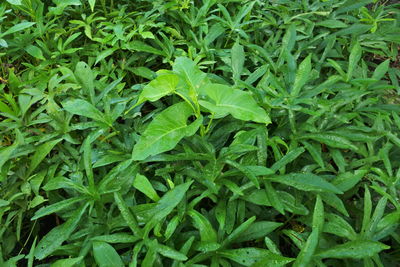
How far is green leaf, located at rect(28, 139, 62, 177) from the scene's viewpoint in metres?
1.35

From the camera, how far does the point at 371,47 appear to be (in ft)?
6.76

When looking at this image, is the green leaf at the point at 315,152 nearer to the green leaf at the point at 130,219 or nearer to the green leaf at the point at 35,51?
the green leaf at the point at 130,219

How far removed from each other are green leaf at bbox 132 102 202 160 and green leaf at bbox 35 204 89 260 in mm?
303

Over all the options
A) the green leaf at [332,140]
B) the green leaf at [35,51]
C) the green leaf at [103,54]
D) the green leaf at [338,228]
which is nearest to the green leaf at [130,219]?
the green leaf at [338,228]

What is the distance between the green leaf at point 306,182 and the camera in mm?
1174

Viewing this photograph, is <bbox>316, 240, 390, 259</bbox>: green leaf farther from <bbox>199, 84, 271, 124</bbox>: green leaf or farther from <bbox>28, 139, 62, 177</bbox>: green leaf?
<bbox>28, 139, 62, 177</bbox>: green leaf

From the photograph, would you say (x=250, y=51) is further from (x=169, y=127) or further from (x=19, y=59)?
(x=19, y=59)

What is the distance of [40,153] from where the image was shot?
1357 mm

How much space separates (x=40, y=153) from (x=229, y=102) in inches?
31.3

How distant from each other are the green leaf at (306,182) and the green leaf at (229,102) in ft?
0.89

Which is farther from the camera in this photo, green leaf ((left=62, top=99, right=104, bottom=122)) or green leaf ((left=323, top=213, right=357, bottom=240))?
green leaf ((left=62, top=99, right=104, bottom=122))

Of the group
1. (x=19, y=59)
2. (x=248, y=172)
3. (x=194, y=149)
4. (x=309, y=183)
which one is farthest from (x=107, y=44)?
(x=309, y=183)

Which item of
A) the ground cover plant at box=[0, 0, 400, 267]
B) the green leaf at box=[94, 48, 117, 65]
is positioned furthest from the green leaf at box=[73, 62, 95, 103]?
the green leaf at box=[94, 48, 117, 65]

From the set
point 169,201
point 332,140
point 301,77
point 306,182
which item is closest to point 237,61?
point 301,77
